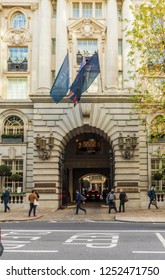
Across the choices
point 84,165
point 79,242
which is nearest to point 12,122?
point 84,165

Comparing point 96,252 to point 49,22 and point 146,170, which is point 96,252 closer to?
point 146,170

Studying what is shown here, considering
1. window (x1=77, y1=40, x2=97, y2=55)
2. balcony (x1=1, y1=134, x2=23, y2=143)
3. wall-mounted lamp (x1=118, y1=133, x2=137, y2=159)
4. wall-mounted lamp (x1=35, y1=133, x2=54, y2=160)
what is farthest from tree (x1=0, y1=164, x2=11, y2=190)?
window (x1=77, y1=40, x2=97, y2=55)

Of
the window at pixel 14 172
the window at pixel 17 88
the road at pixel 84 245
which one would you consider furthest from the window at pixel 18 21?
the road at pixel 84 245

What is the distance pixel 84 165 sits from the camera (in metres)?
Answer: 45.7

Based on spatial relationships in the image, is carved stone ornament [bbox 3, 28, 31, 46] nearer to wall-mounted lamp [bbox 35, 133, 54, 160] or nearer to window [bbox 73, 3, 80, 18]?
window [bbox 73, 3, 80, 18]

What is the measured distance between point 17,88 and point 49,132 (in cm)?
529

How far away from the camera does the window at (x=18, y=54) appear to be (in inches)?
1479

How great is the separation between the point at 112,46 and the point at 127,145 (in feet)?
28.6

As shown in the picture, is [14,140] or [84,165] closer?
[14,140]

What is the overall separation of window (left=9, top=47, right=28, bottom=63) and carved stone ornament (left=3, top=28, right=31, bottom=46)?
0.48 meters

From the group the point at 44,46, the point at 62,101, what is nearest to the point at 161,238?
the point at 62,101

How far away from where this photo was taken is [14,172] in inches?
1428

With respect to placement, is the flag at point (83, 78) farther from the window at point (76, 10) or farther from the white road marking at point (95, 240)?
the white road marking at point (95, 240)

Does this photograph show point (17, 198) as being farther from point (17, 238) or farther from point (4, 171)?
point (17, 238)
